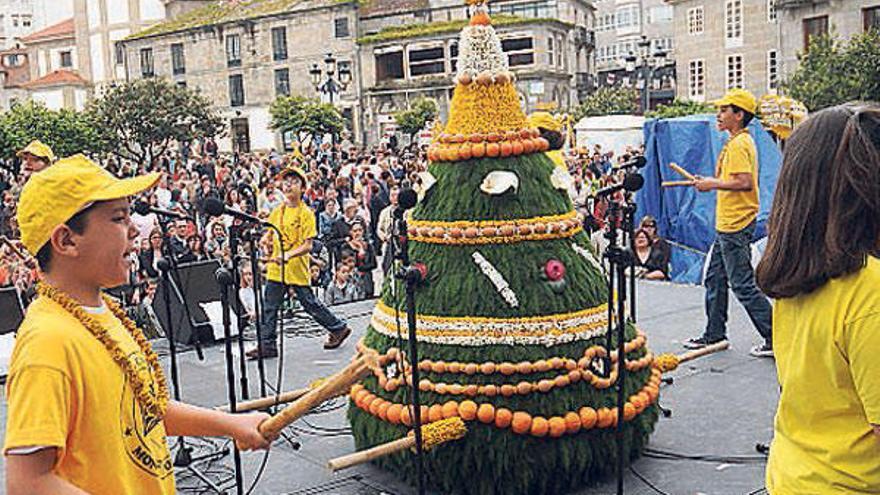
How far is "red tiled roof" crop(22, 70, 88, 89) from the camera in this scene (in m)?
59.7

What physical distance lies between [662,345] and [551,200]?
3.65m

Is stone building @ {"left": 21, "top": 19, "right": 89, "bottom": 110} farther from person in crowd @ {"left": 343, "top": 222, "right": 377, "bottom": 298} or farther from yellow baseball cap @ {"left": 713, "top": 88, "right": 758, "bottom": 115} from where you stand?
yellow baseball cap @ {"left": 713, "top": 88, "right": 758, "bottom": 115}

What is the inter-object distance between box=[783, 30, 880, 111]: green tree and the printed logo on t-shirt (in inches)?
1054

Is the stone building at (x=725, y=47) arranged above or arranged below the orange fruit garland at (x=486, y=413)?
above

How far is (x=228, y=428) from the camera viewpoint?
324 centimetres

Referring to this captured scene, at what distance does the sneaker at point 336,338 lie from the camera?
30.7 feet

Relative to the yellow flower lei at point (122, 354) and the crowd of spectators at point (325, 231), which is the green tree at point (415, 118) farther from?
the yellow flower lei at point (122, 354)

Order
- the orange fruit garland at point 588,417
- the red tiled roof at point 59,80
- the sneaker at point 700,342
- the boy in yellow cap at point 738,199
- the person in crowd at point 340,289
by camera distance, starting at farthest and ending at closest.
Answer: the red tiled roof at point 59,80
the person in crowd at point 340,289
the sneaker at point 700,342
the boy in yellow cap at point 738,199
the orange fruit garland at point 588,417

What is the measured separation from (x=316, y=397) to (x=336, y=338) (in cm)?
602

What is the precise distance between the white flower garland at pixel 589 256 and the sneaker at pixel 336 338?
402 centimetres

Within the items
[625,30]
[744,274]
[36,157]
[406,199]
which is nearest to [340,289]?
[36,157]

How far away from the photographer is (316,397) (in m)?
3.39

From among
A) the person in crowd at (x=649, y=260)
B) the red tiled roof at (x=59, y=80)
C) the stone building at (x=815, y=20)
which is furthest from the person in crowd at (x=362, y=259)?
the red tiled roof at (x=59, y=80)

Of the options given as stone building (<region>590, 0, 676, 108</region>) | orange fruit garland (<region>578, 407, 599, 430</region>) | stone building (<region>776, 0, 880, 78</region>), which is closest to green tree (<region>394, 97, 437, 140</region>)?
stone building (<region>776, 0, 880, 78</region>)
